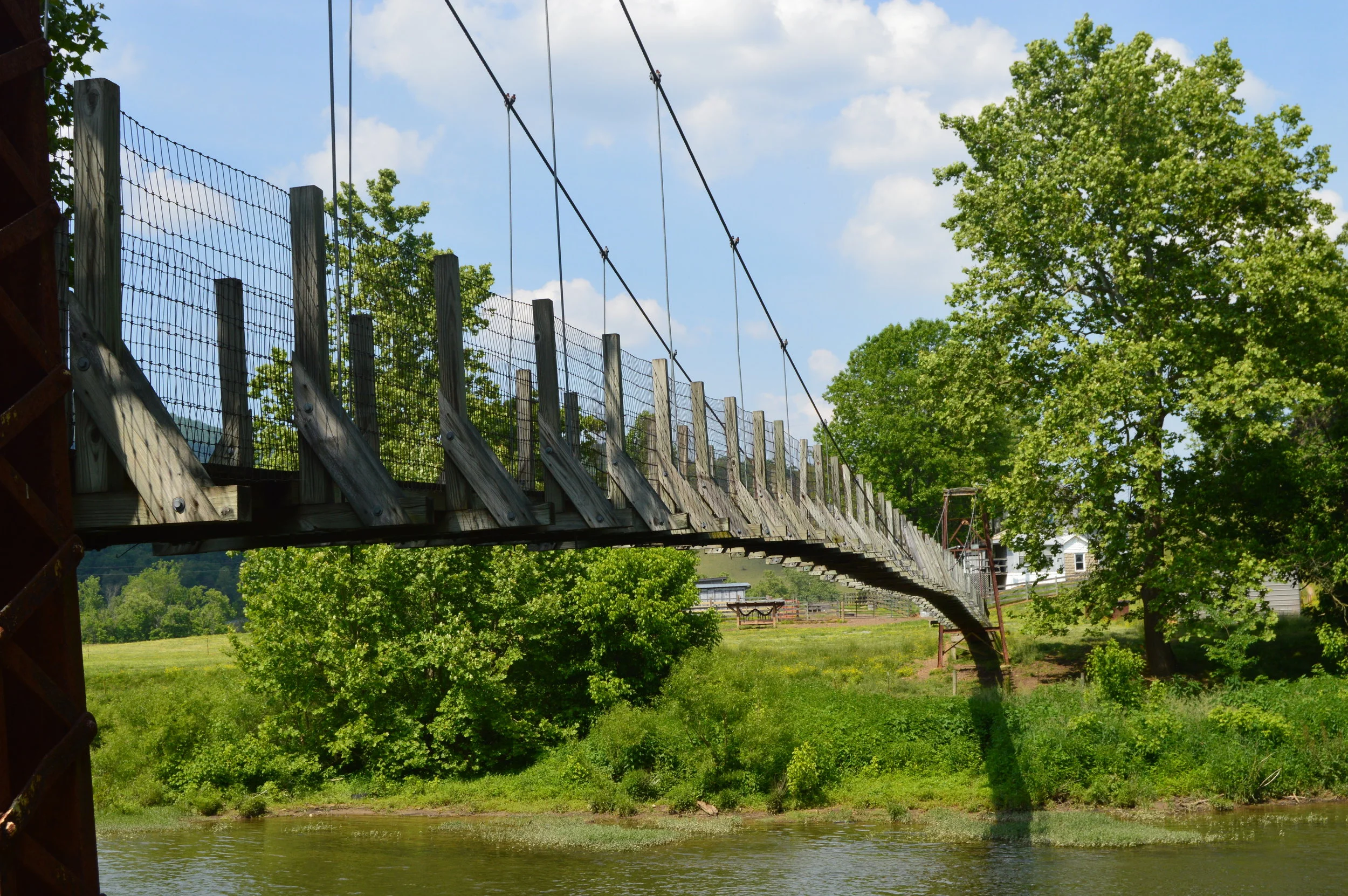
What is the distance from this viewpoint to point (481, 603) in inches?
804

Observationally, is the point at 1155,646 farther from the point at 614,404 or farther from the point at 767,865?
the point at 614,404

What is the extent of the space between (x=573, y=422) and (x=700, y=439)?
220cm

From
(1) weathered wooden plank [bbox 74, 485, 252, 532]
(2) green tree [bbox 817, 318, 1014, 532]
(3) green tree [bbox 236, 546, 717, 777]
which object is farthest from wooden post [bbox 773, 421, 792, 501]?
(2) green tree [bbox 817, 318, 1014, 532]

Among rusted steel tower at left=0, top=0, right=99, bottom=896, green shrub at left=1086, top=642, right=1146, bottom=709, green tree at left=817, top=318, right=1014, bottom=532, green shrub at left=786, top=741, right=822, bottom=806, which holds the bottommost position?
green shrub at left=786, top=741, right=822, bottom=806

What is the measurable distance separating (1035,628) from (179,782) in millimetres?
13736

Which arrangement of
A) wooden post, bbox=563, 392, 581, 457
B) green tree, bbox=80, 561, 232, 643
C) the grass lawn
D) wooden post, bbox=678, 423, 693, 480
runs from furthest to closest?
green tree, bbox=80, 561, 232, 643
the grass lawn
wooden post, bbox=678, 423, 693, 480
wooden post, bbox=563, 392, 581, 457

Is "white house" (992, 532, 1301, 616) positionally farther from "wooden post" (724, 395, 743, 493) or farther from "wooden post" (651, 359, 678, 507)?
"wooden post" (651, 359, 678, 507)

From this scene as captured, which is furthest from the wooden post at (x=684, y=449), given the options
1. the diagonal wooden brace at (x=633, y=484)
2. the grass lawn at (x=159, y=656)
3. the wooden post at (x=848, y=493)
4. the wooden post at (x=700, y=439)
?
the grass lawn at (x=159, y=656)

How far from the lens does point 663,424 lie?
7.86 m

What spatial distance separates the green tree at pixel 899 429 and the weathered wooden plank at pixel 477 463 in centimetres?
2531

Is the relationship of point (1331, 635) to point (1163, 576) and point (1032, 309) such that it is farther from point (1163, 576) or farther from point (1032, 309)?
point (1032, 309)

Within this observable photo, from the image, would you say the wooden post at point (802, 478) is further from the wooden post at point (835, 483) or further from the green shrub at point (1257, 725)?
the green shrub at point (1257, 725)

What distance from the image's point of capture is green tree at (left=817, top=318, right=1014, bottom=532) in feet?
107

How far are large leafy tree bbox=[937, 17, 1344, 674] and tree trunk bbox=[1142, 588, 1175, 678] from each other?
0.04 meters
